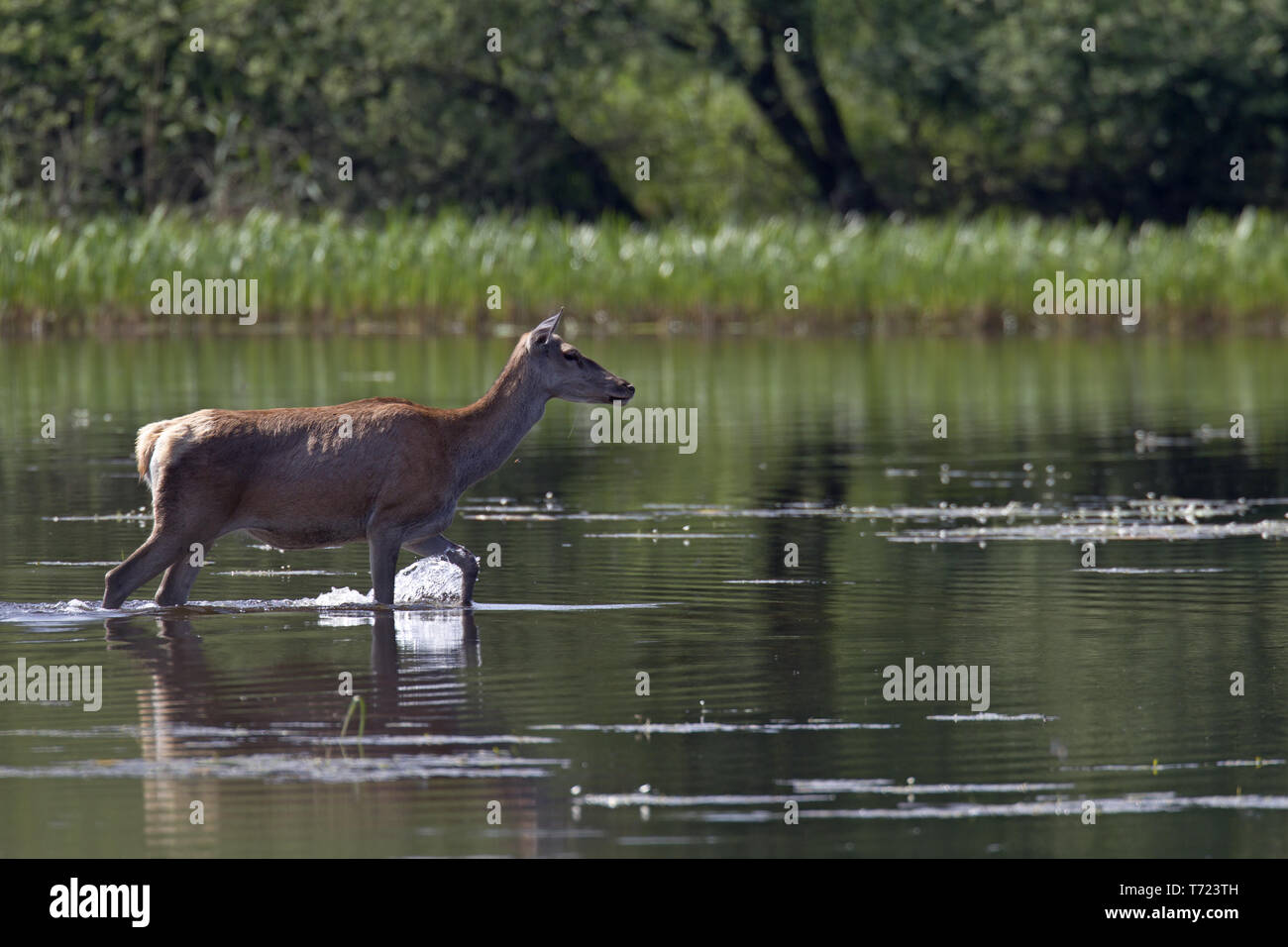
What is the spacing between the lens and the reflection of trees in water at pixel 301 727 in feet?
27.4

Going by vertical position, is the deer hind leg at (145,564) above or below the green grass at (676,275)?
below

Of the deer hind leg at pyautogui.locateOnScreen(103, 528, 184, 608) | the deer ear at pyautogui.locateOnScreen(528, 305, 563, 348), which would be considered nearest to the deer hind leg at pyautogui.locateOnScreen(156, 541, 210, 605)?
the deer hind leg at pyautogui.locateOnScreen(103, 528, 184, 608)

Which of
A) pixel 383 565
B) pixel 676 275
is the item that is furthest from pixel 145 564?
pixel 676 275

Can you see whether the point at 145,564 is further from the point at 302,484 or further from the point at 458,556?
the point at 458,556

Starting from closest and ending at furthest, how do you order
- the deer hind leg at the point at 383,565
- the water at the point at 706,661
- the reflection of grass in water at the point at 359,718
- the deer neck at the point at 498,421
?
the water at the point at 706,661
the reflection of grass in water at the point at 359,718
the deer hind leg at the point at 383,565
the deer neck at the point at 498,421

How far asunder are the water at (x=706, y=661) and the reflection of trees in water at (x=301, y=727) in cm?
2

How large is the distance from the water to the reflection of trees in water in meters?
0.02

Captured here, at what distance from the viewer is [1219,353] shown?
35281mm

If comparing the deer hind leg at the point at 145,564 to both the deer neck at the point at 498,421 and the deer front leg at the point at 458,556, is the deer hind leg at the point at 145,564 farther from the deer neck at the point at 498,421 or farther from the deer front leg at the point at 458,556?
the deer neck at the point at 498,421

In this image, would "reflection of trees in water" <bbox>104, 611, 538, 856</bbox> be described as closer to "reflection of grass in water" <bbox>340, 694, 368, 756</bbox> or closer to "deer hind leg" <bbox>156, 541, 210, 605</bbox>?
"reflection of grass in water" <bbox>340, 694, 368, 756</bbox>

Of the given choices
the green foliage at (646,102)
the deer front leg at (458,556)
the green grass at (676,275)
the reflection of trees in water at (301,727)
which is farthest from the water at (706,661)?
the green foliage at (646,102)

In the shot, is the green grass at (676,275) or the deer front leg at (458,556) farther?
the green grass at (676,275)

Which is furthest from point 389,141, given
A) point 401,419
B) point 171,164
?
point 401,419
